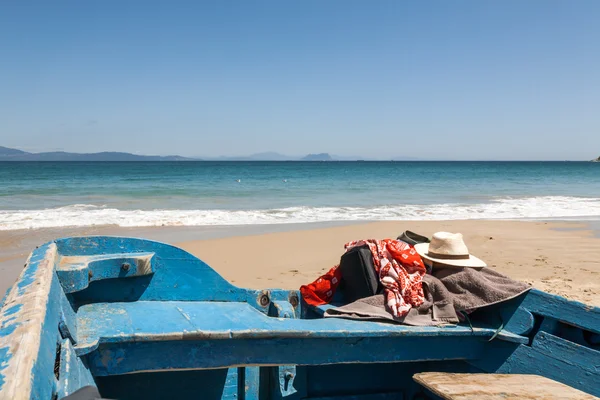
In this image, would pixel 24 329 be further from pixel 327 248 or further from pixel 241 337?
pixel 327 248

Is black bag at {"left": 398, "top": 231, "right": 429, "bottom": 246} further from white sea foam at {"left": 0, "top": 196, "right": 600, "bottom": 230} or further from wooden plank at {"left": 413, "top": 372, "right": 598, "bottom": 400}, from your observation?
white sea foam at {"left": 0, "top": 196, "right": 600, "bottom": 230}

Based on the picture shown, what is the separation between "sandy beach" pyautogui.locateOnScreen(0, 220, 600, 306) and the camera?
7.69 m

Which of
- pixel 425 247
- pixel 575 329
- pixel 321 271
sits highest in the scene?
pixel 425 247

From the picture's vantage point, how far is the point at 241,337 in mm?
2549

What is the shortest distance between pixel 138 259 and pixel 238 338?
99 cm

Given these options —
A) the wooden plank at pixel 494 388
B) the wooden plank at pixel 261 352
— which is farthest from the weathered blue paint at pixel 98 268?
the wooden plank at pixel 494 388

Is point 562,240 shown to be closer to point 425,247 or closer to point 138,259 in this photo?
point 425,247

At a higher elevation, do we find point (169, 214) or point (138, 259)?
point (138, 259)

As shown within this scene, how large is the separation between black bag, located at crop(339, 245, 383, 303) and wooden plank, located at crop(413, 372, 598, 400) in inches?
33.1

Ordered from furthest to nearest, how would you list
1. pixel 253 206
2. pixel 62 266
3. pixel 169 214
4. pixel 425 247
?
pixel 253 206, pixel 169 214, pixel 425 247, pixel 62 266

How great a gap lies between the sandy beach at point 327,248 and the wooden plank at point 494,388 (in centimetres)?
423

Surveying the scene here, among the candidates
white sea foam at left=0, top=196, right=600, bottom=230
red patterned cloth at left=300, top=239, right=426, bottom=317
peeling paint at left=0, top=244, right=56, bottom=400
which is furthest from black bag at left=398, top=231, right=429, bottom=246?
white sea foam at left=0, top=196, right=600, bottom=230

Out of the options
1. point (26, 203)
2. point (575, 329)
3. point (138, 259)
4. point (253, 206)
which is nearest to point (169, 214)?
point (253, 206)

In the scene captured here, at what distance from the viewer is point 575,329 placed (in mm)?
3051
